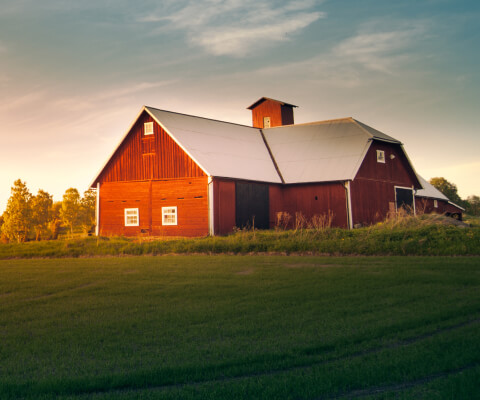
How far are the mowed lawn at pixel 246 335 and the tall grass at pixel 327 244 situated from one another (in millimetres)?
4664

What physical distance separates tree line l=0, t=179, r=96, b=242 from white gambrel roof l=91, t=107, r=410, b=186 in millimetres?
14707

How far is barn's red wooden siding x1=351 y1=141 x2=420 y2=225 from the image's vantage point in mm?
31094

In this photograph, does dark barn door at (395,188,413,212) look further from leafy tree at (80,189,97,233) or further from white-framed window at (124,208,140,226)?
leafy tree at (80,189,97,233)

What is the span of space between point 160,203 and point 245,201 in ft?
16.1

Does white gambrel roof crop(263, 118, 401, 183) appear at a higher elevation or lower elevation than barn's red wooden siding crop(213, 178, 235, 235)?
higher

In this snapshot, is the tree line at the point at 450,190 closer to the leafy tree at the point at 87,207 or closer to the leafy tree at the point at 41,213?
the leafy tree at the point at 87,207

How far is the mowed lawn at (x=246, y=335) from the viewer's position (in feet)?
17.9

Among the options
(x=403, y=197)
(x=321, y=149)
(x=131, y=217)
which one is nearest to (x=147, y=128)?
(x=131, y=217)

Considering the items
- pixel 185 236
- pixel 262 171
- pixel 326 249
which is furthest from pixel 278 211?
pixel 326 249

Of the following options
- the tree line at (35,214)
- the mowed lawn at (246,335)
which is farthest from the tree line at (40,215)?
the mowed lawn at (246,335)

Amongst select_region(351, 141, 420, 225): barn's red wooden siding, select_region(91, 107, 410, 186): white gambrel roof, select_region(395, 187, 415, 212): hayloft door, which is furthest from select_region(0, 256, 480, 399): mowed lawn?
select_region(395, 187, 415, 212): hayloft door

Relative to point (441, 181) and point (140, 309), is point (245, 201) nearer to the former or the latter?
point (140, 309)

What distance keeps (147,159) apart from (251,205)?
6.75 meters

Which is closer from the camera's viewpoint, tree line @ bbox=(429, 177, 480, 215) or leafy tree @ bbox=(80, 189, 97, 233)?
leafy tree @ bbox=(80, 189, 97, 233)
